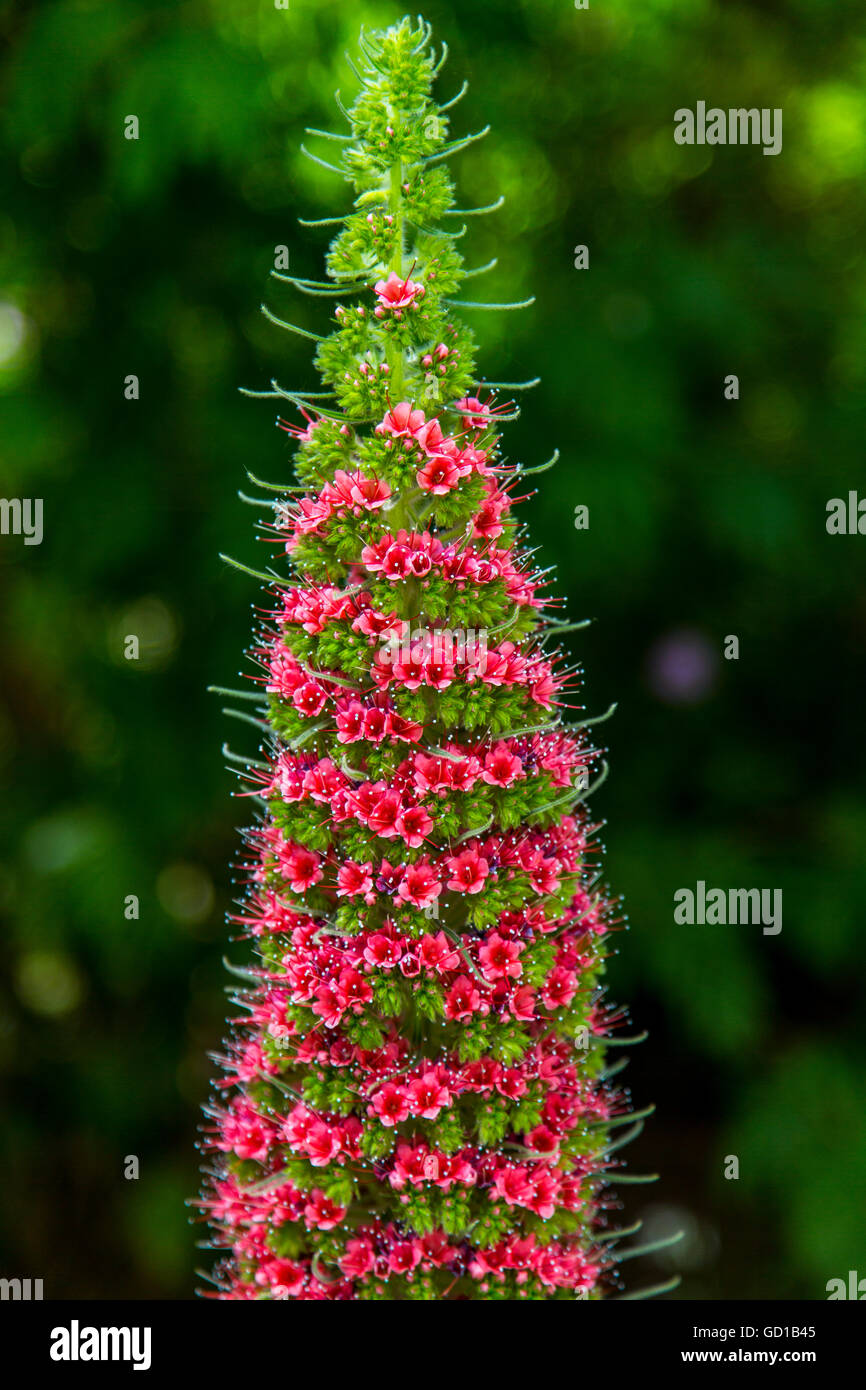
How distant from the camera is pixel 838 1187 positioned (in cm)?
723

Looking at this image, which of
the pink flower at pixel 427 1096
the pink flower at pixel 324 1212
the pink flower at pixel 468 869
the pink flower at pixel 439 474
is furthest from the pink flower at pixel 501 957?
the pink flower at pixel 439 474

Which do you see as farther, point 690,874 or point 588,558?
point 690,874

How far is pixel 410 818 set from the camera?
255 cm

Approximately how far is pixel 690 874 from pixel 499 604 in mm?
4906

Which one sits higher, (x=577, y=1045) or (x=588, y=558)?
(x=588, y=558)

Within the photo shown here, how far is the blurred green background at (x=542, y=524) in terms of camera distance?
248 inches

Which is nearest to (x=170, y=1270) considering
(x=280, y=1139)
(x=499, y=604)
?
(x=280, y=1139)

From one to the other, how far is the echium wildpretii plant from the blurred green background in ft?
10.8

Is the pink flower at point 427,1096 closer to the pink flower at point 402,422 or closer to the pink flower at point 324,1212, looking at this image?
the pink flower at point 324,1212

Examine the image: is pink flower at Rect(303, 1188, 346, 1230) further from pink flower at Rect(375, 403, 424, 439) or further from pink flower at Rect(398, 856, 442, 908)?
pink flower at Rect(375, 403, 424, 439)

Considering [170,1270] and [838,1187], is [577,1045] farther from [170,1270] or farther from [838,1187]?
[170,1270]
